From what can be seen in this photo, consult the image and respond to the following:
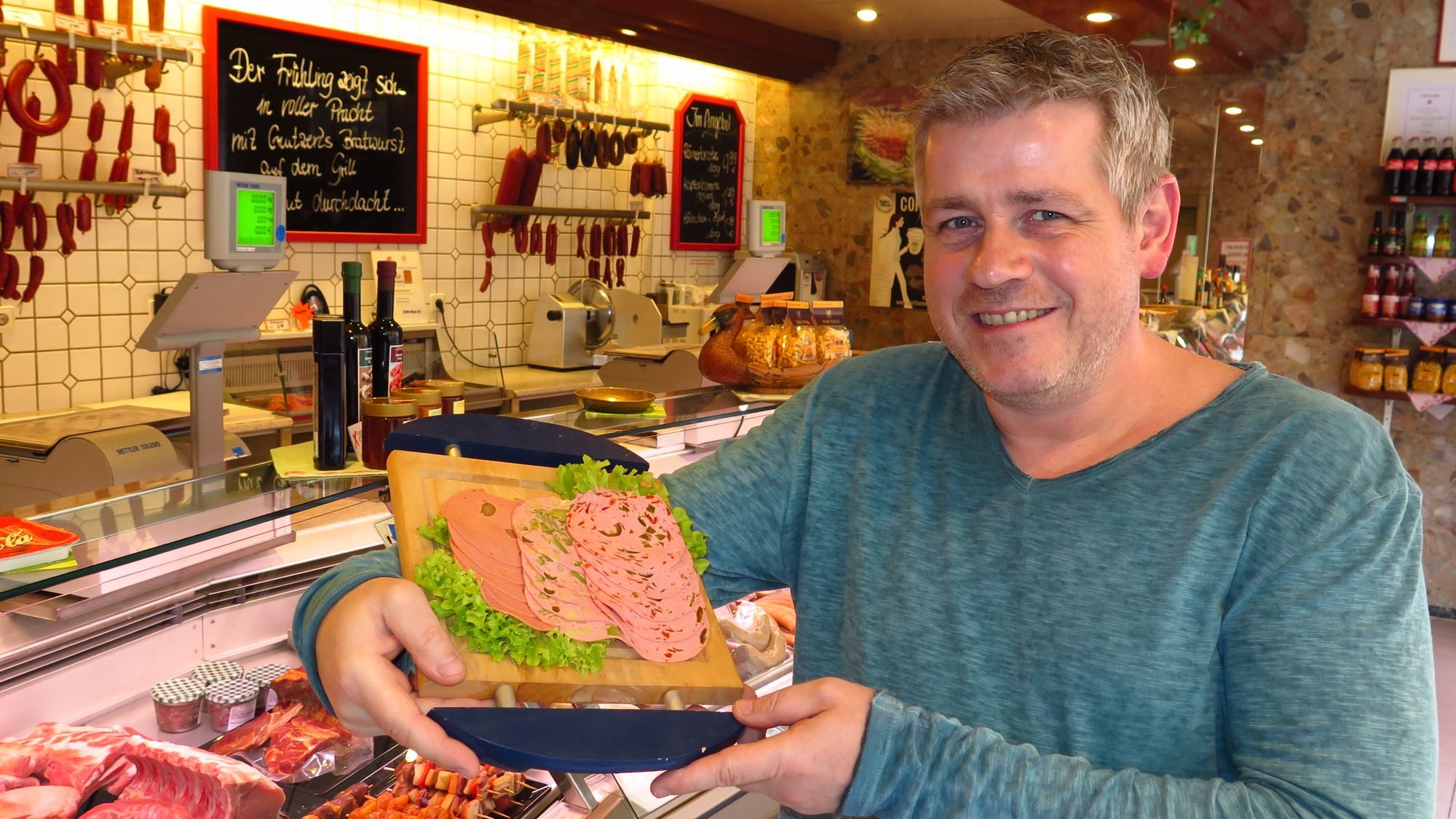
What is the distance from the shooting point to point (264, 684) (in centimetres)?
187

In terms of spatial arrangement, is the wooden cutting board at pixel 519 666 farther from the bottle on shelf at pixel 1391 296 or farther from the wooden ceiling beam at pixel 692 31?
the bottle on shelf at pixel 1391 296

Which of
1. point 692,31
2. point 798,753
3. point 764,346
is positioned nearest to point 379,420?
point 798,753

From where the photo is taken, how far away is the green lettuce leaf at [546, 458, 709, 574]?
1457 millimetres

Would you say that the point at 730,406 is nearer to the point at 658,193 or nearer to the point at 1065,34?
the point at 1065,34

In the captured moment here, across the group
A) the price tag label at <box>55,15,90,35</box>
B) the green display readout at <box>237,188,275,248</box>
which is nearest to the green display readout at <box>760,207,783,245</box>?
the green display readout at <box>237,188,275,248</box>

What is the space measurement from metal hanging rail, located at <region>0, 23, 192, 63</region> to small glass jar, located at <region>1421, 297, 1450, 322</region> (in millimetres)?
6232

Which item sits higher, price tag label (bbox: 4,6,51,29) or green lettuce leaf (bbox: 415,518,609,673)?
price tag label (bbox: 4,6,51,29)

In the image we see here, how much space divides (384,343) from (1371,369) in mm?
5884

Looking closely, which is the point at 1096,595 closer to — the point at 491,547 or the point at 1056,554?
the point at 1056,554

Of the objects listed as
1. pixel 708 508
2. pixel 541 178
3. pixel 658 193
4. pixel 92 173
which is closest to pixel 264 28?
pixel 92 173

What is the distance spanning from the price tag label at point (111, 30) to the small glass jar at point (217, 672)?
11.5 feet

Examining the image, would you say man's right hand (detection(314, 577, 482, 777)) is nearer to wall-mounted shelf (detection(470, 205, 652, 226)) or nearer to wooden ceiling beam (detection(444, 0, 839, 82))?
wooden ceiling beam (detection(444, 0, 839, 82))

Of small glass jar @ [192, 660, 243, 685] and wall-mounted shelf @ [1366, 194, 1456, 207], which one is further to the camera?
wall-mounted shelf @ [1366, 194, 1456, 207]

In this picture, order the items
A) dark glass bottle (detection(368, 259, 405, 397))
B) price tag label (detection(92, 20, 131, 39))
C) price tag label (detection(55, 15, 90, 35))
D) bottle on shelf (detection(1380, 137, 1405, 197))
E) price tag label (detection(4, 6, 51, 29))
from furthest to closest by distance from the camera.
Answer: bottle on shelf (detection(1380, 137, 1405, 197)), price tag label (detection(4, 6, 51, 29)), price tag label (detection(92, 20, 131, 39)), price tag label (detection(55, 15, 90, 35)), dark glass bottle (detection(368, 259, 405, 397))
